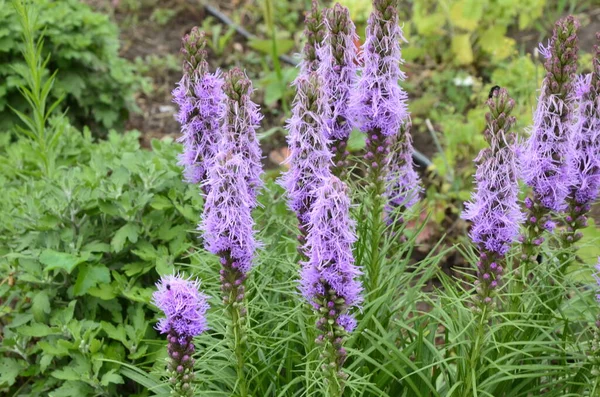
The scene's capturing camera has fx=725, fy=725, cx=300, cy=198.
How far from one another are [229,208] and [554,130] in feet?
3.82

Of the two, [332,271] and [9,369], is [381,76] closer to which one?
[332,271]

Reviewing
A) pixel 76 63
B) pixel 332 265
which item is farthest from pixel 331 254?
pixel 76 63

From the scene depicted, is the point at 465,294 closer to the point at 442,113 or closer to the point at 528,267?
the point at 528,267

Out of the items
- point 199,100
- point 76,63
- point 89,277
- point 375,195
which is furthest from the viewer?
point 76,63

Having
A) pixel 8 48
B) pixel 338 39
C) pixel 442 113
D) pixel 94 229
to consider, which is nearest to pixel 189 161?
pixel 338 39

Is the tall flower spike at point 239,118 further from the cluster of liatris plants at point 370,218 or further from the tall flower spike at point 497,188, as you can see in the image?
the tall flower spike at point 497,188

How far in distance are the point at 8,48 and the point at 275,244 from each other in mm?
3106

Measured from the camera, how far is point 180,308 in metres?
2.35

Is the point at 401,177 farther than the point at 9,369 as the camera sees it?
No

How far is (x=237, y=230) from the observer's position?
2.39 metres

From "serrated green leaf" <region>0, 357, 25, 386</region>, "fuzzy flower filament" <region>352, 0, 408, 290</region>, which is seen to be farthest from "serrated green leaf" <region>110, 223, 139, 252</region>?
"fuzzy flower filament" <region>352, 0, 408, 290</region>

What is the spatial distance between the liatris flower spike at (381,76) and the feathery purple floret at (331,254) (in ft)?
2.21

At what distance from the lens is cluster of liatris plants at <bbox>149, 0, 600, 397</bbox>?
231 centimetres

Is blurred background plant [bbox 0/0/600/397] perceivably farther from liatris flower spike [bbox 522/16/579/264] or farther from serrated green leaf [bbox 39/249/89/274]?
liatris flower spike [bbox 522/16/579/264]
